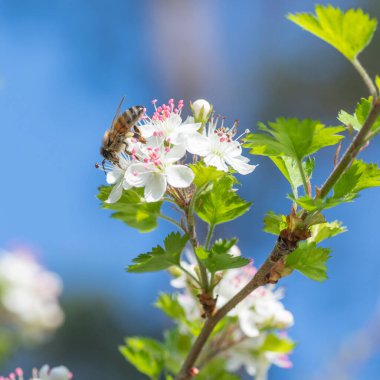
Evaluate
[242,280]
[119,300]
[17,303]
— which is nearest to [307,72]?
[119,300]

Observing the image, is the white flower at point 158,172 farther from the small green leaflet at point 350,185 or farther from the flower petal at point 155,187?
the small green leaflet at point 350,185

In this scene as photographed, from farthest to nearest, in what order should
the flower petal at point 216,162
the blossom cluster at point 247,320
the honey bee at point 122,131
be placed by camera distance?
the blossom cluster at point 247,320 < the honey bee at point 122,131 < the flower petal at point 216,162

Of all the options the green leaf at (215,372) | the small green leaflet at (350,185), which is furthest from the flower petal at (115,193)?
the green leaf at (215,372)

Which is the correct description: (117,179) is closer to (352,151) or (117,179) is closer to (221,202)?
(221,202)

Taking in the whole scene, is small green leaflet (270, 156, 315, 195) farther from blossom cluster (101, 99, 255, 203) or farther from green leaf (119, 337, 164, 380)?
green leaf (119, 337, 164, 380)

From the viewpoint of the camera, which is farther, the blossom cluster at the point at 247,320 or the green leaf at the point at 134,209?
the blossom cluster at the point at 247,320

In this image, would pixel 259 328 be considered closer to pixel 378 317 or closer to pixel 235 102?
pixel 378 317
